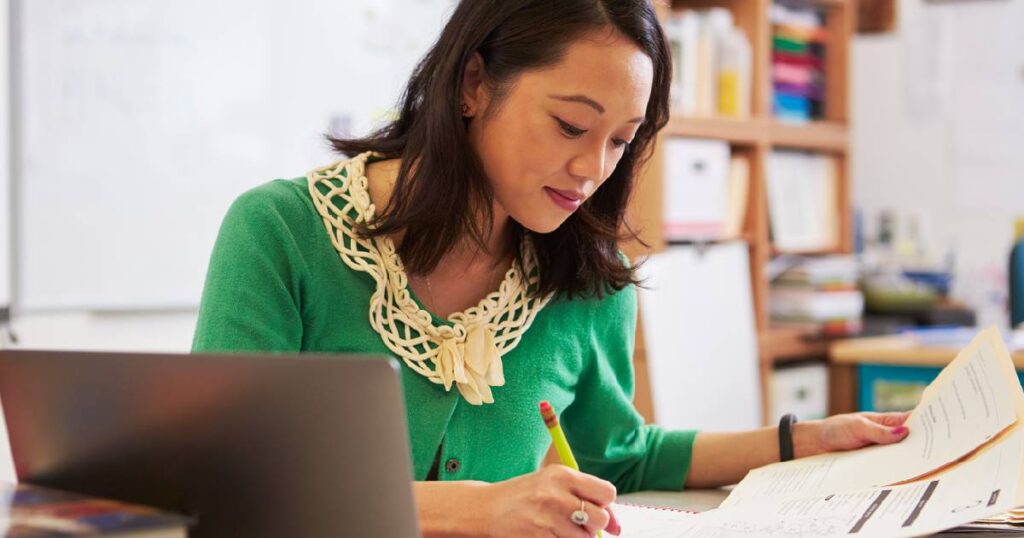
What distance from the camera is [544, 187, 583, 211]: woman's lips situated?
123 cm

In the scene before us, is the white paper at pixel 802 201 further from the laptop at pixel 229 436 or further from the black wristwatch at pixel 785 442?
the laptop at pixel 229 436

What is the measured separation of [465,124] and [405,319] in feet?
0.73

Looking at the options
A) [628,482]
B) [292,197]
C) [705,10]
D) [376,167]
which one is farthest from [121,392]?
[705,10]

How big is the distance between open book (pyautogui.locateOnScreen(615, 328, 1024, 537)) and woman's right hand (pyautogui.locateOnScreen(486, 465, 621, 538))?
169 mm

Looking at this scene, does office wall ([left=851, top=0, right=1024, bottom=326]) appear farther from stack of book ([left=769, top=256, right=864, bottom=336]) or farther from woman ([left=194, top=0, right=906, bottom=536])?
woman ([left=194, top=0, right=906, bottom=536])

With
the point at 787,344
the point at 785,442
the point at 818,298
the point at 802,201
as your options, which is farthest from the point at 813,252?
the point at 785,442

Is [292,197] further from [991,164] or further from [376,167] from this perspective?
[991,164]

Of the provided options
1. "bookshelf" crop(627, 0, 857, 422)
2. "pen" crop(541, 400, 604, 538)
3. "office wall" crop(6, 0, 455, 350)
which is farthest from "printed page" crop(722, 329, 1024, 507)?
"bookshelf" crop(627, 0, 857, 422)

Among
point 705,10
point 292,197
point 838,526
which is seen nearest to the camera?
point 838,526

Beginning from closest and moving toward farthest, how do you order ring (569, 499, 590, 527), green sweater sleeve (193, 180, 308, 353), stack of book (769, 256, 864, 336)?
ring (569, 499, 590, 527)
green sweater sleeve (193, 180, 308, 353)
stack of book (769, 256, 864, 336)

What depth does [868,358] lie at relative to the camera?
3.18 metres

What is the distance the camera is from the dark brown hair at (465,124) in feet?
3.98

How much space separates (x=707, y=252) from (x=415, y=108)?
1.91 m

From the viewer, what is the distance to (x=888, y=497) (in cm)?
104
